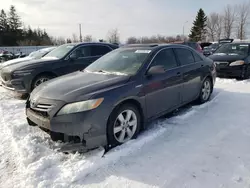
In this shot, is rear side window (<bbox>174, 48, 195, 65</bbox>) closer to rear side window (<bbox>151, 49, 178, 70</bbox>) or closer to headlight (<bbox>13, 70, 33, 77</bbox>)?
rear side window (<bbox>151, 49, 178, 70</bbox>)

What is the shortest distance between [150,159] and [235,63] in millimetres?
6774

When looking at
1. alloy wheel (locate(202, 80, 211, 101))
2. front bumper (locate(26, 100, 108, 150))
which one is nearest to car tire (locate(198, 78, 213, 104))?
alloy wheel (locate(202, 80, 211, 101))

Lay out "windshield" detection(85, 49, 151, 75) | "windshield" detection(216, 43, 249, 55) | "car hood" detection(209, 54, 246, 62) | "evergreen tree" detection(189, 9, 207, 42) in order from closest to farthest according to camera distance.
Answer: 1. "windshield" detection(85, 49, 151, 75)
2. "car hood" detection(209, 54, 246, 62)
3. "windshield" detection(216, 43, 249, 55)
4. "evergreen tree" detection(189, 9, 207, 42)

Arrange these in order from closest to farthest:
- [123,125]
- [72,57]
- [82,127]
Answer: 1. [82,127]
2. [123,125]
3. [72,57]

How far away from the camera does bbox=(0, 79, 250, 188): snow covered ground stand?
2.52 meters

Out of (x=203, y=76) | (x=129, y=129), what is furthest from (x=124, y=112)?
(x=203, y=76)

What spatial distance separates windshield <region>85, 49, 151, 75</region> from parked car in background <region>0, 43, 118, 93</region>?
2442mm

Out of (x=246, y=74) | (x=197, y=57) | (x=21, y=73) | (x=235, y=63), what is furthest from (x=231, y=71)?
(x=21, y=73)

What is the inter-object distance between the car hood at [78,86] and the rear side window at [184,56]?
1.70 m

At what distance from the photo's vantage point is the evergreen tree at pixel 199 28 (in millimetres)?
57181

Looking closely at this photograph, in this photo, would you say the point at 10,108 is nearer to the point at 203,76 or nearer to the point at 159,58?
the point at 159,58

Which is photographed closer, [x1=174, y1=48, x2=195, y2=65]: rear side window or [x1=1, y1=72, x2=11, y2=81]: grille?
[x1=174, y1=48, x2=195, y2=65]: rear side window

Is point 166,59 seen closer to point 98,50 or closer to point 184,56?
point 184,56

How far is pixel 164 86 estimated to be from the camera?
155 inches
